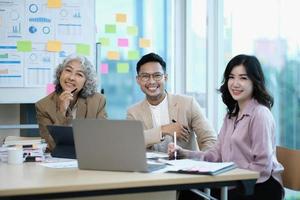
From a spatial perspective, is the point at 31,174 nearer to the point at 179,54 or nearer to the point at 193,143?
the point at 193,143

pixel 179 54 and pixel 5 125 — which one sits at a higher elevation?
pixel 179 54

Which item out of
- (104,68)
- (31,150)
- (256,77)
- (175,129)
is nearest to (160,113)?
(175,129)

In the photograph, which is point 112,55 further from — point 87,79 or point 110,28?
point 87,79

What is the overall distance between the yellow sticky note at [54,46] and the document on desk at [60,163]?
176 cm

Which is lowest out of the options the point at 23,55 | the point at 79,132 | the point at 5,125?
the point at 5,125

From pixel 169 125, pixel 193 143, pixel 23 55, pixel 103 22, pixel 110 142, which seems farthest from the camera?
pixel 103 22

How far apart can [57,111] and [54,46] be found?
115 centimetres

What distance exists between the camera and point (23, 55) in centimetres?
371

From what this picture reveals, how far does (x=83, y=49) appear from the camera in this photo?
12.7ft

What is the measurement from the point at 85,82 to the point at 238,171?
1443 mm

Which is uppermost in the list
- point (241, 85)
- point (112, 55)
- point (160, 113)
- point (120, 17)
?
point (120, 17)

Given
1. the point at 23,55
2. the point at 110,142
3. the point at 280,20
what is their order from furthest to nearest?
the point at 23,55 < the point at 280,20 < the point at 110,142

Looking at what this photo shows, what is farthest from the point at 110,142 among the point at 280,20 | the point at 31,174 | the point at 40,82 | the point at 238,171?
the point at 40,82

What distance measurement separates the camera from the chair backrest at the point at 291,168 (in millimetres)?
2166
